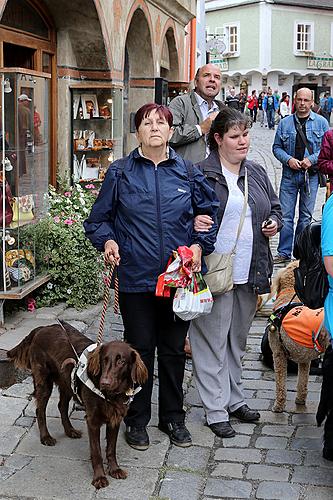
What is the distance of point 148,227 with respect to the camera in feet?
15.2

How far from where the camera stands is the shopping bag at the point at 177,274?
4578 mm

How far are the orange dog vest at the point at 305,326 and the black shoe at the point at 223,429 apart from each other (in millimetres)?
702

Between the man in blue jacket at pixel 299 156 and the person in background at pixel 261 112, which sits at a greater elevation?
the person in background at pixel 261 112

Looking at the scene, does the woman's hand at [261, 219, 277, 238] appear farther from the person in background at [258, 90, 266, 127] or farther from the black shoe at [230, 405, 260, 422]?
the person in background at [258, 90, 266, 127]

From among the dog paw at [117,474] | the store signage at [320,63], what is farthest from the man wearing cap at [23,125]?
the store signage at [320,63]

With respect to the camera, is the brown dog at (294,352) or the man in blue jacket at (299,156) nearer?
the brown dog at (294,352)

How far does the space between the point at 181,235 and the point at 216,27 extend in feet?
183

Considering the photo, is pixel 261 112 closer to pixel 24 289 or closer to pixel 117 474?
pixel 24 289

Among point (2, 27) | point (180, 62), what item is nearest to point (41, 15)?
point (2, 27)

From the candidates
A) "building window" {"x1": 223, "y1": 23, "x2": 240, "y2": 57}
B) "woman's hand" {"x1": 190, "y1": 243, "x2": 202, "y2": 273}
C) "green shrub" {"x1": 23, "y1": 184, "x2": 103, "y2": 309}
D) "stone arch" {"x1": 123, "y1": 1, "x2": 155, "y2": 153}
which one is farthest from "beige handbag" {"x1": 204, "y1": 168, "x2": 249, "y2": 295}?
"building window" {"x1": 223, "y1": 23, "x2": 240, "y2": 57}

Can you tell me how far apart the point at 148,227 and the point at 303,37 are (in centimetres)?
5579

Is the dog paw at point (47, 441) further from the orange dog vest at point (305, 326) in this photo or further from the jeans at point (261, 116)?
the jeans at point (261, 116)

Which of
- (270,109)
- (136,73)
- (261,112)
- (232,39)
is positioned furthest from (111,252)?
(232,39)

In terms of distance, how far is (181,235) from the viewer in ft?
15.5
